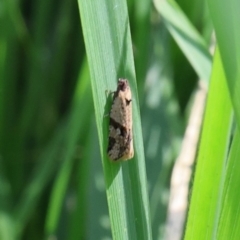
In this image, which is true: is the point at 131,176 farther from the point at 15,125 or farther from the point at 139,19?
the point at 15,125

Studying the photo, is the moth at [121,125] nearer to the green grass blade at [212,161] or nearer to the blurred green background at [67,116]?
the green grass blade at [212,161]

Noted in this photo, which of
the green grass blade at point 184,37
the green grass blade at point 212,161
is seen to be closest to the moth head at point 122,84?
the green grass blade at point 212,161

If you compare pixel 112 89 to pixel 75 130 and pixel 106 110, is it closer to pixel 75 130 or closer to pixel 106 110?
pixel 106 110

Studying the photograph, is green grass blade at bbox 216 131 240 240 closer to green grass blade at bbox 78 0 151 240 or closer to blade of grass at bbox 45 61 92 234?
green grass blade at bbox 78 0 151 240

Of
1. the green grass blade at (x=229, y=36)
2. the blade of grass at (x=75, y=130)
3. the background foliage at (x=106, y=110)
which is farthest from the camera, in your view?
the blade of grass at (x=75, y=130)

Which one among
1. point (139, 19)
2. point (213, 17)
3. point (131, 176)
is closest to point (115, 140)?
point (131, 176)

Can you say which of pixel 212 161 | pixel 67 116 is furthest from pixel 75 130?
pixel 212 161
